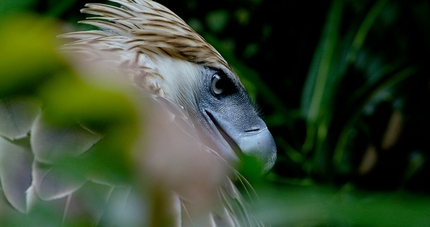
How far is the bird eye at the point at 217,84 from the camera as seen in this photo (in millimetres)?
1691

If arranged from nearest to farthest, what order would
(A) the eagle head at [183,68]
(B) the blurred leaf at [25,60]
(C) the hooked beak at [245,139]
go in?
(B) the blurred leaf at [25,60] < (A) the eagle head at [183,68] < (C) the hooked beak at [245,139]

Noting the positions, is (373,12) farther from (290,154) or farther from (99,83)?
(99,83)

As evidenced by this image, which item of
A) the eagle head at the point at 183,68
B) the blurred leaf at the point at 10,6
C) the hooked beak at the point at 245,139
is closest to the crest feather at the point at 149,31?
the eagle head at the point at 183,68

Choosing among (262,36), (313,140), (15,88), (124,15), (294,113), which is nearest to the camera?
(15,88)

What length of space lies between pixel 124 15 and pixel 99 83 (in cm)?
123

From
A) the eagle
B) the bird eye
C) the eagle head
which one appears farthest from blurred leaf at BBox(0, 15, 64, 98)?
the bird eye

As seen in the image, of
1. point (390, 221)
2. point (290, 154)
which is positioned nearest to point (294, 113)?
point (290, 154)

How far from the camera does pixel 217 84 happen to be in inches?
67.1

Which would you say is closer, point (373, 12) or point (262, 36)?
point (373, 12)

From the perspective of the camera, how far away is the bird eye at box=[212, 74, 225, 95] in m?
1.69

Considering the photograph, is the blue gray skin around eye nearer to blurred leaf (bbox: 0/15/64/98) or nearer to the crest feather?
the crest feather

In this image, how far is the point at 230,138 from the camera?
65.2 inches

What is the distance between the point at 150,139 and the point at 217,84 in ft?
4.19

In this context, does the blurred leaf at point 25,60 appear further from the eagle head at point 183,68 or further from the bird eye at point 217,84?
the bird eye at point 217,84
